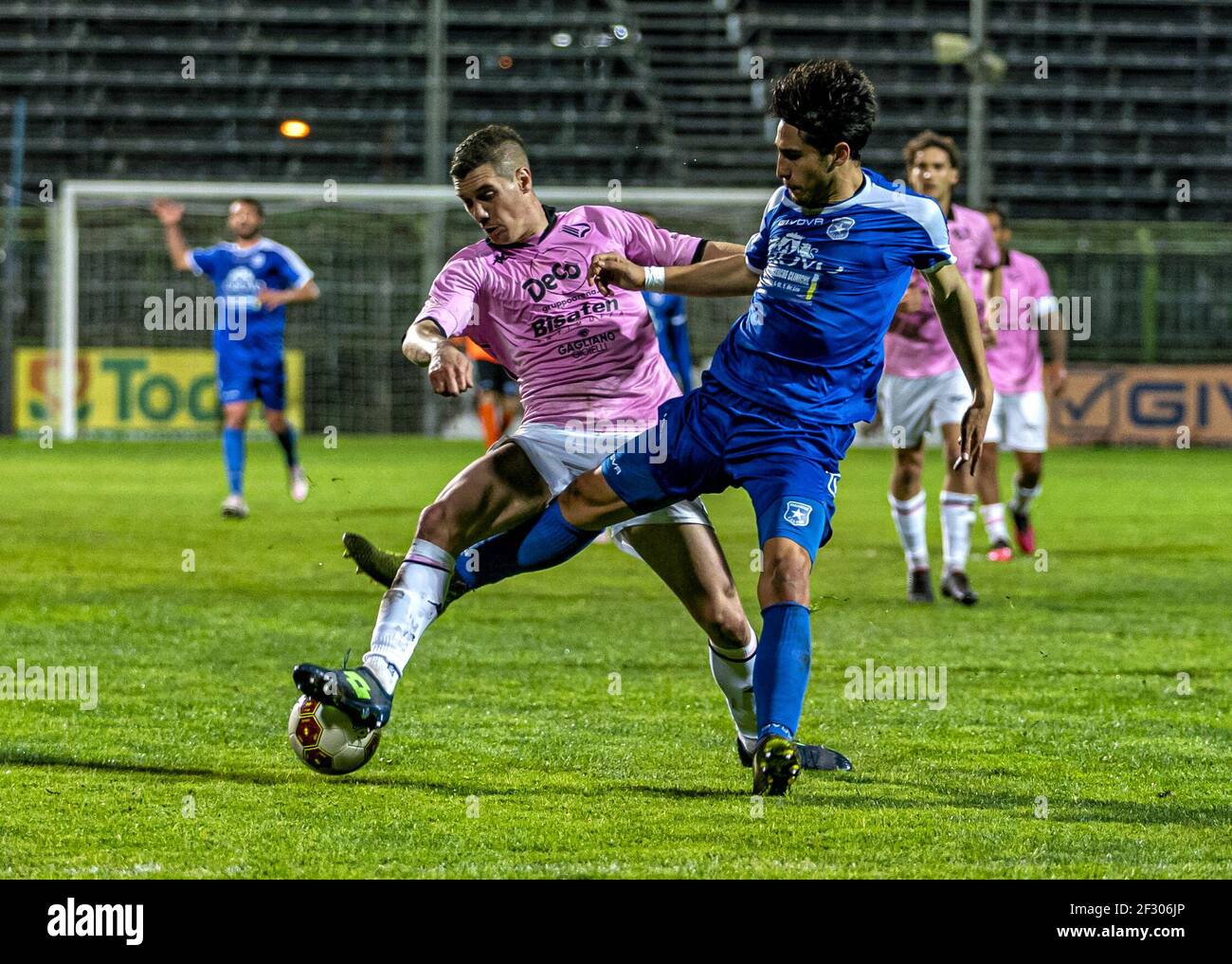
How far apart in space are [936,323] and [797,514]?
4.63 m

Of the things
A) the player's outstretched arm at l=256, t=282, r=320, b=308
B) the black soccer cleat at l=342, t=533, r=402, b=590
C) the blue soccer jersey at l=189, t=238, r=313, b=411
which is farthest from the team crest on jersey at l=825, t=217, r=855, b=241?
the blue soccer jersey at l=189, t=238, r=313, b=411

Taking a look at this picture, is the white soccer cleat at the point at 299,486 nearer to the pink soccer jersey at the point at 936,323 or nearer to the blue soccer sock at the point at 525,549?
the pink soccer jersey at the point at 936,323

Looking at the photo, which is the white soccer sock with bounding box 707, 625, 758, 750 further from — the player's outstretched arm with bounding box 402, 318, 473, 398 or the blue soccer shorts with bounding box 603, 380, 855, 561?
the player's outstretched arm with bounding box 402, 318, 473, 398

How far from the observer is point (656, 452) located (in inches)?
189

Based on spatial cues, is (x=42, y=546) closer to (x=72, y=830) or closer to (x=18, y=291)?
(x=72, y=830)

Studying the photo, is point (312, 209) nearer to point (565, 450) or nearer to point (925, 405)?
point (925, 405)

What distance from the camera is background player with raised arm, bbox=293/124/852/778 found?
4.98 m

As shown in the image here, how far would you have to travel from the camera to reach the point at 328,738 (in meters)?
4.59

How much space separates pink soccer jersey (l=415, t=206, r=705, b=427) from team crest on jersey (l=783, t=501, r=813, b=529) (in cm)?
77

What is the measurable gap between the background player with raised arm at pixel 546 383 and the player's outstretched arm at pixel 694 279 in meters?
0.33

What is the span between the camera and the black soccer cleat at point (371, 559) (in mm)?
5340

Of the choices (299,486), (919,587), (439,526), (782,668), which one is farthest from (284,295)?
(782,668)

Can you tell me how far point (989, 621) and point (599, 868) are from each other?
4868mm

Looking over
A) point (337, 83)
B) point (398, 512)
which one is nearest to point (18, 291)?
point (337, 83)
